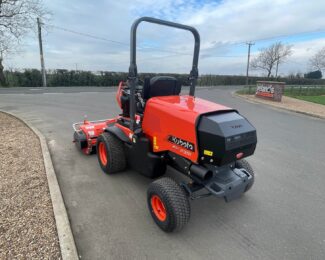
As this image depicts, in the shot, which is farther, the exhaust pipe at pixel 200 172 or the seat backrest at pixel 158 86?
the seat backrest at pixel 158 86

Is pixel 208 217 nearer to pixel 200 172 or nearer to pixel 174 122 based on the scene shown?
pixel 200 172

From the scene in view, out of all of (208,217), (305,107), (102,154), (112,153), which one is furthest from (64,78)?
(208,217)

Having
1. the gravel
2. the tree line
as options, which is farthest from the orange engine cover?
the tree line

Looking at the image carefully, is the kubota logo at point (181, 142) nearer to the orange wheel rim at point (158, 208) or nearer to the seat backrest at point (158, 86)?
the orange wheel rim at point (158, 208)

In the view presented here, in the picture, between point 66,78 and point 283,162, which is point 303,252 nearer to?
point 283,162

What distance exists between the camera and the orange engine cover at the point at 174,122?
2912mm

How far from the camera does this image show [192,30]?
4008 mm

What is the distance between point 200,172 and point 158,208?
72 cm

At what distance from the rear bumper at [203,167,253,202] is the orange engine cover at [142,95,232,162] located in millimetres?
392

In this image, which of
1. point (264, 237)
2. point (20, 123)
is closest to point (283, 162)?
point (264, 237)

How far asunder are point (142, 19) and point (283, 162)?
13.2 feet

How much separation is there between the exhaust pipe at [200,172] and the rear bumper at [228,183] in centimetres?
7

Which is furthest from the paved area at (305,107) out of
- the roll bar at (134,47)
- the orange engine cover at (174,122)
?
the orange engine cover at (174,122)

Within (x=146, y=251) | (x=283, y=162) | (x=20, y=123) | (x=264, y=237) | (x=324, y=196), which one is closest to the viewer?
(x=146, y=251)
